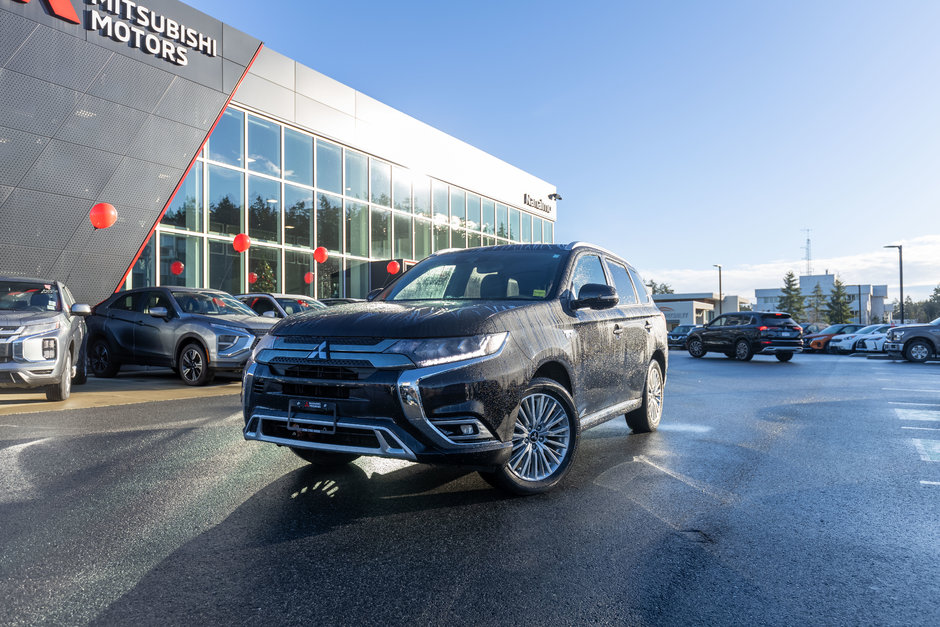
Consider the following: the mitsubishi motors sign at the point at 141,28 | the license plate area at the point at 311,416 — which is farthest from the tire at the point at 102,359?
the license plate area at the point at 311,416

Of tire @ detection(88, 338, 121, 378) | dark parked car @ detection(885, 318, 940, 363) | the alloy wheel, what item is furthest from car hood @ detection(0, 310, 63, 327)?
dark parked car @ detection(885, 318, 940, 363)

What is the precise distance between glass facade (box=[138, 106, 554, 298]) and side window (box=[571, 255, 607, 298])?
1464cm

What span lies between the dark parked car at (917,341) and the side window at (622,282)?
19412mm

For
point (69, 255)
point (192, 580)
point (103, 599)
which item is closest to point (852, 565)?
point (192, 580)

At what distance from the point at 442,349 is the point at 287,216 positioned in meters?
19.0

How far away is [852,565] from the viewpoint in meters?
3.16

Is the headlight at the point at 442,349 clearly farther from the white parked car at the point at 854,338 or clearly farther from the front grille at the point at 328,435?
the white parked car at the point at 854,338

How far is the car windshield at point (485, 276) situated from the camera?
16.2 feet

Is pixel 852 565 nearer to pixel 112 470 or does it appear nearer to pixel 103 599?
pixel 103 599

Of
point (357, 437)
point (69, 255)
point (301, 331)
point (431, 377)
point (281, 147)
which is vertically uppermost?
point (281, 147)

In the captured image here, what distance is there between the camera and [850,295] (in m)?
98.1

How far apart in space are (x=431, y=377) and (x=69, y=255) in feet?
51.1

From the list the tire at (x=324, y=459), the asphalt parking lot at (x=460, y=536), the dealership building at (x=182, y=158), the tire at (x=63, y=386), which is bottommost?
the asphalt parking lot at (x=460, y=536)

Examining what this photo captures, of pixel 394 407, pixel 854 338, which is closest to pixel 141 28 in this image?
pixel 394 407
